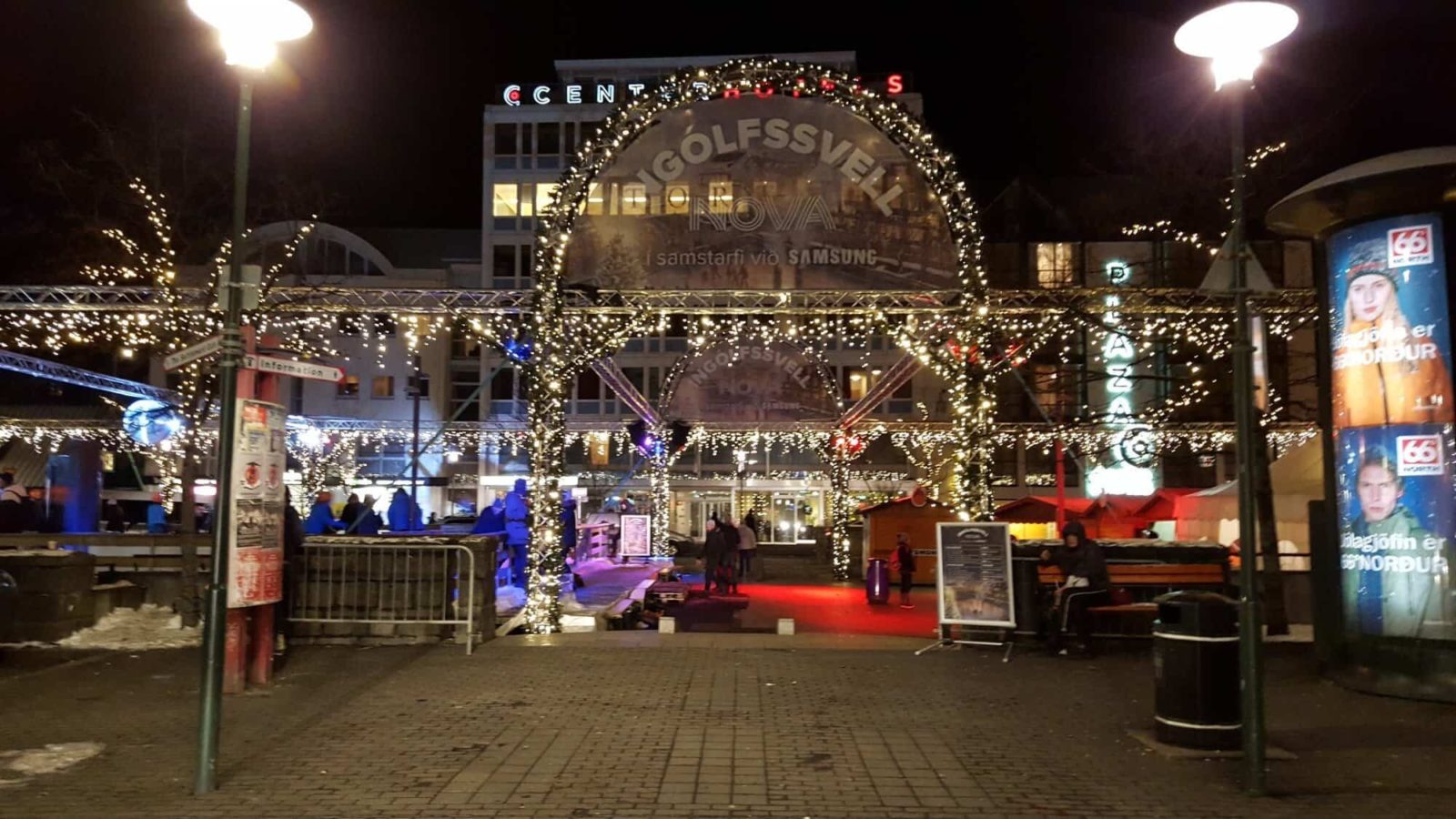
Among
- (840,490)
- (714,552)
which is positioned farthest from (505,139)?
(714,552)

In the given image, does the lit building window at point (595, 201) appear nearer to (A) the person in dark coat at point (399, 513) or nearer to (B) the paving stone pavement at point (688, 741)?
(B) the paving stone pavement at point (688, 741)

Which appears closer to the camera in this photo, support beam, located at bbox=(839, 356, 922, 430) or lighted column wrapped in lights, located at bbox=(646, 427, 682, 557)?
support beam, located at bbox=(839, 356, 922, 430)

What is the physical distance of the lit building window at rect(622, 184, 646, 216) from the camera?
42.1ft

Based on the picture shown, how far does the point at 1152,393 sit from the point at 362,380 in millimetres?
35306

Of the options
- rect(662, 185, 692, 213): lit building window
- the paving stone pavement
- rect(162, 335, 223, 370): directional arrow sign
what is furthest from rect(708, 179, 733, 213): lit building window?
rect(162, 335, 223, 370): directional arrow sign

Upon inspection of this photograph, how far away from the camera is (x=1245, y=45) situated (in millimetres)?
6852

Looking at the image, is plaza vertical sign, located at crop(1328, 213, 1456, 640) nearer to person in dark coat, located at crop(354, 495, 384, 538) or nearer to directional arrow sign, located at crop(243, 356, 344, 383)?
directional arrow sign, located at crop(243, 356, 344, 383)

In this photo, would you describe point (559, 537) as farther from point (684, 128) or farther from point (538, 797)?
point (538, 797)

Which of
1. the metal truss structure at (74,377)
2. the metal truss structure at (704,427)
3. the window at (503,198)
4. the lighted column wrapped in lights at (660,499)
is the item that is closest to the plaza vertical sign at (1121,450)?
the metal truss structure at (704,427)

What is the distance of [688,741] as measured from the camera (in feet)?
24.9

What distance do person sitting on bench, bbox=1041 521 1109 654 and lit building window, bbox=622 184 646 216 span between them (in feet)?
21.0

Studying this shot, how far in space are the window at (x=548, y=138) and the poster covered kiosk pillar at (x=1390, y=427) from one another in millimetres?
44832

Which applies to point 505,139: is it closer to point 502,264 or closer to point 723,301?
point 502,264

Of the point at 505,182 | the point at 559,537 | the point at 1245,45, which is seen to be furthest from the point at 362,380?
the point at 1245,45
